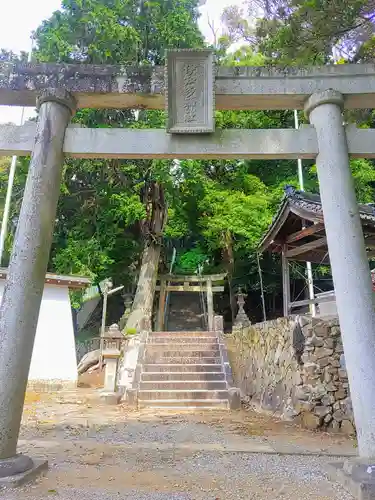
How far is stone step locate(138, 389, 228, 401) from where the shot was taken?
9.45m

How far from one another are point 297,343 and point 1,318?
17.5 ft

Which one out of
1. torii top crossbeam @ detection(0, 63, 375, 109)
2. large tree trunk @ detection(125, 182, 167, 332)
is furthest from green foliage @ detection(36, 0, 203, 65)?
torii top crossbeam @ detection(0, 63, 375, 109)

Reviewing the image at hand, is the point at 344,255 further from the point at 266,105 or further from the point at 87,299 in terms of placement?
the point at 87,299

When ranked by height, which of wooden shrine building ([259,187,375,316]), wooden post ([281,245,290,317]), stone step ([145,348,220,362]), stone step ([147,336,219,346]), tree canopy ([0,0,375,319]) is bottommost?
stone step ([145,348,220,362])

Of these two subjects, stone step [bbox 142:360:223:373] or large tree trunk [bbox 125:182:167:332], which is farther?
large tree trunk [bbox 125:182:167:332]

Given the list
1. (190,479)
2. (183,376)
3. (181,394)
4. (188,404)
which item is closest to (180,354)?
(183,376)

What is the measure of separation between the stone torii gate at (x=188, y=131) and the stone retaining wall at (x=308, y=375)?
3423 millimetres

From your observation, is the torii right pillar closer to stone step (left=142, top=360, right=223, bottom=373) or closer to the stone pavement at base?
the stone pavement at base

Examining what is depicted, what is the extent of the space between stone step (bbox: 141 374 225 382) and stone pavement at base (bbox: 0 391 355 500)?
1723mm

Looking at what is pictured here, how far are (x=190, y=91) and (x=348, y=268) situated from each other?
2716 mm

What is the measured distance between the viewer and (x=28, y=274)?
409 cm

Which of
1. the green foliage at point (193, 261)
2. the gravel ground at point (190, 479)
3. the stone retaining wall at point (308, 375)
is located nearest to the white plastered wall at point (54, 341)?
the stone retaining wall at point (308, 375)

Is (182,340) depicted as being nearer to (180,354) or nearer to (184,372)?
(180,354)

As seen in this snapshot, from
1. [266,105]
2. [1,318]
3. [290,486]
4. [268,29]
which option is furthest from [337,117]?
[1,318]
